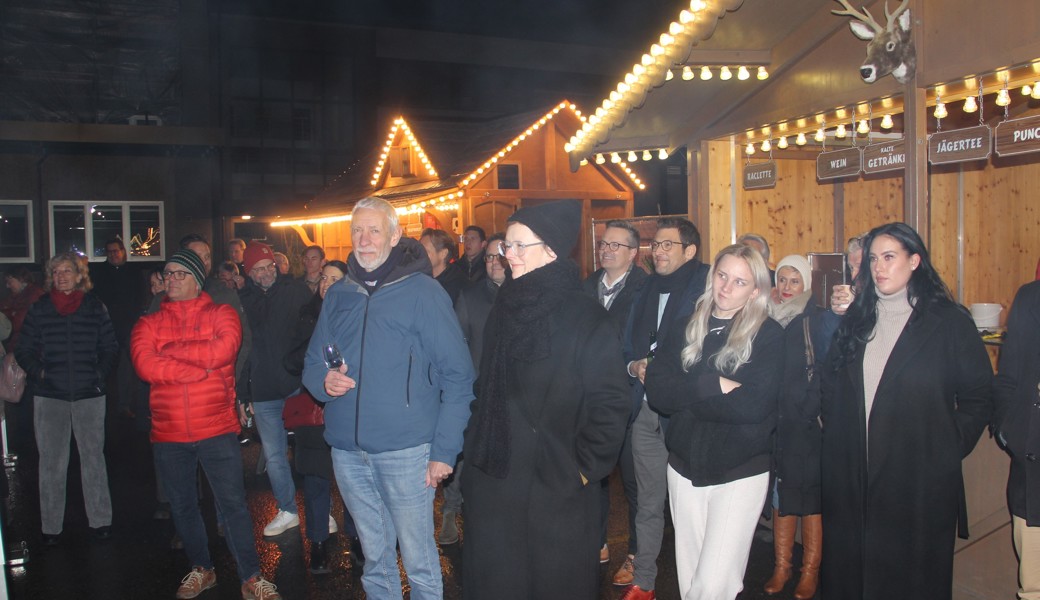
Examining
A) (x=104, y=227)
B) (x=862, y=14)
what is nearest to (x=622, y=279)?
(x=862, y=14)

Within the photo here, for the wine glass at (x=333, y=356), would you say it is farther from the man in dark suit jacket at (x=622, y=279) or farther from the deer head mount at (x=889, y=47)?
the deer head mount at (x=889, y=47)

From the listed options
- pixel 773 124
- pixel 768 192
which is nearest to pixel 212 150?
pixel 768 192

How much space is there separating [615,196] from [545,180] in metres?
1.49

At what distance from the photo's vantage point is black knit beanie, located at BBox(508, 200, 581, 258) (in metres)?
3.22

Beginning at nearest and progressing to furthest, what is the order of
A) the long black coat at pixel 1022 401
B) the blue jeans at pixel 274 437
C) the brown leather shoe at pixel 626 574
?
the long black coat at pixel 1022 401, the brown leather shoe at pixel 626 574, the blue jeans at pixel 274 437

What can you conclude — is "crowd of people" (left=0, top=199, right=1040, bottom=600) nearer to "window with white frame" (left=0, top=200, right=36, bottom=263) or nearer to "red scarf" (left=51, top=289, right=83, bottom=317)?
"red scarf" (left=51, top=289, right=83, bottom=317)

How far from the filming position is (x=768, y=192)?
938 centimetres

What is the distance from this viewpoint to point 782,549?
5082 mm

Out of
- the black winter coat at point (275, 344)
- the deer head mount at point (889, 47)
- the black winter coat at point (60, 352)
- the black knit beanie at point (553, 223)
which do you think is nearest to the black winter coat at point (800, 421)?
the black knit beanie at point (553, 223)

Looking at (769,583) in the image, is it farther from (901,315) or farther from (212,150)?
(212,150)

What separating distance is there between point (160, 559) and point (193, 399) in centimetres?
186

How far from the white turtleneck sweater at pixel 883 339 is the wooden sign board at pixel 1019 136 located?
1642 mm

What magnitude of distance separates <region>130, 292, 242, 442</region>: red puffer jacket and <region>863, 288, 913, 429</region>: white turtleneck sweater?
3626 mm

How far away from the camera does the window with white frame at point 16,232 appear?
1758 cm
